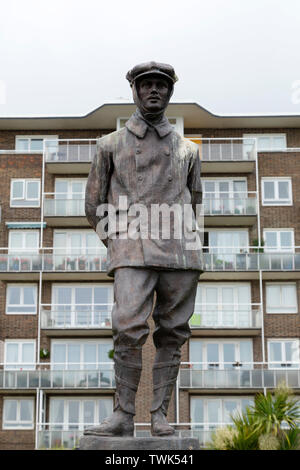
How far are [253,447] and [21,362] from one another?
21.9 meters

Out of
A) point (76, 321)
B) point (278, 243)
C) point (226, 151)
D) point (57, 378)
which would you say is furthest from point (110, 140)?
point (226, 151)

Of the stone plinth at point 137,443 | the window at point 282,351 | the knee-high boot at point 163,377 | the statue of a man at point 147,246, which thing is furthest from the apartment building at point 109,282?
the stone plinth at point 137,443

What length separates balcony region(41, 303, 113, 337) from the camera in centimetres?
4997

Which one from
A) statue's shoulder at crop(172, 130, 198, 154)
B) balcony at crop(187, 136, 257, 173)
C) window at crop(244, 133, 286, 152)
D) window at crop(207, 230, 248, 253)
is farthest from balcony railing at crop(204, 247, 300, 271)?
statue's shoulder at crop(172, 130, 198, 154)

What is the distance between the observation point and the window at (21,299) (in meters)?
51.9

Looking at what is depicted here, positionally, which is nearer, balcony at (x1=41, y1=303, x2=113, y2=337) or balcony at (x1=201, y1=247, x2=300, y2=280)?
balcony at (x1=41, y1=303, x2=113, y2=337)

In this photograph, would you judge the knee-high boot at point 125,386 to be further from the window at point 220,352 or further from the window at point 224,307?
the window at point 220,352

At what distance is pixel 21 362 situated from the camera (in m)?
50.7

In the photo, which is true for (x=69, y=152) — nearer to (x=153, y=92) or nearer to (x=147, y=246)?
(x=153, y=92)

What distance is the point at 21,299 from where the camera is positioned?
52.3 metres

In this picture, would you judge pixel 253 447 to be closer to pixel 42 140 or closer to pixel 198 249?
pixel 198 249

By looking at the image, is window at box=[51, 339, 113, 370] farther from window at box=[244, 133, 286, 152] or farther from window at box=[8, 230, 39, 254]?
window at box=[244, 133, 286, 152]

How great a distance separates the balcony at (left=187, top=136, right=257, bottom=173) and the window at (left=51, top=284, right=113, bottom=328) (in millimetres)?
9401

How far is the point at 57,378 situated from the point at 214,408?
28.3 ft
